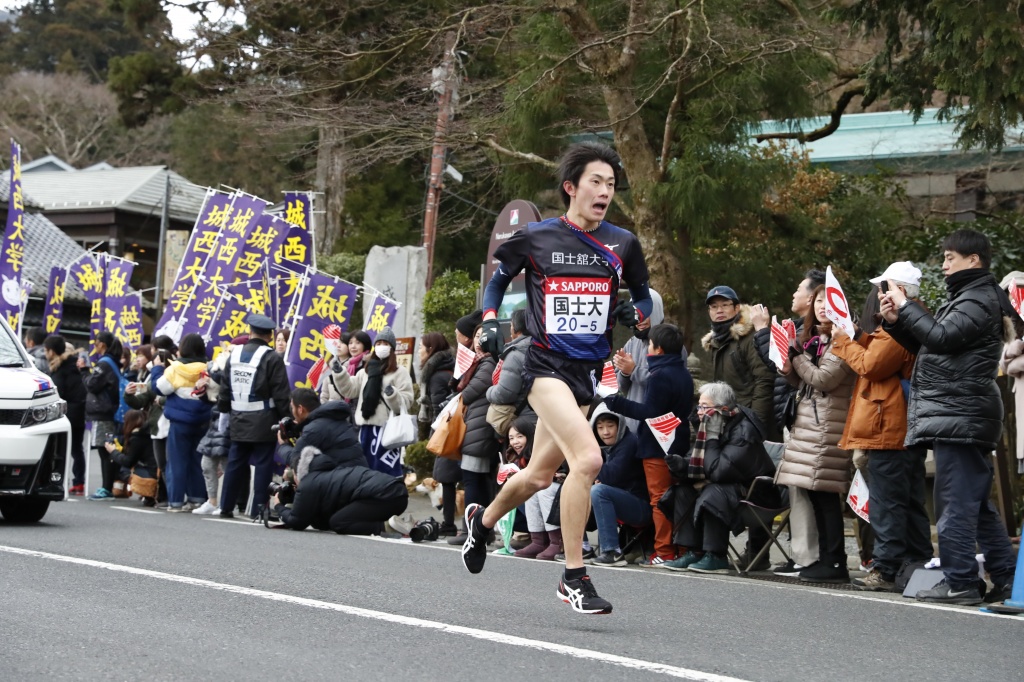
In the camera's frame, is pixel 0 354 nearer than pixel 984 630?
No

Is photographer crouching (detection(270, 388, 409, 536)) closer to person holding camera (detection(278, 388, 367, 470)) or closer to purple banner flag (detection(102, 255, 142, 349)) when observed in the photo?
person holding camera (detection(278, 388, 367, 470))

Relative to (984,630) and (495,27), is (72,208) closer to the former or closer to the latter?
(495,27)

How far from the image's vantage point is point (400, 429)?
45.5ft

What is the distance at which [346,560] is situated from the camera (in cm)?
989

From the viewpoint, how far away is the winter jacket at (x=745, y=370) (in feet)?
36.1

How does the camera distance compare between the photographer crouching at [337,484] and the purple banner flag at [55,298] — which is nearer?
the photographer crouching at [337,484]

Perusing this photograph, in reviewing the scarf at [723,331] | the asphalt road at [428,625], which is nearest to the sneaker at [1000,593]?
the asphalt road at [428,625]

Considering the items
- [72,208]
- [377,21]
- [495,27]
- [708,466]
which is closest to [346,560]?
[708,466]

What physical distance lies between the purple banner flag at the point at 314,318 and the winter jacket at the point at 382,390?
265 cm

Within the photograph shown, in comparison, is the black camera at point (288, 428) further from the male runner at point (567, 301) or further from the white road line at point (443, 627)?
the male runner at point (567, 301)

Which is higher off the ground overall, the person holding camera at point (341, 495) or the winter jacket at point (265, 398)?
the winter jacket at point (265, 398)

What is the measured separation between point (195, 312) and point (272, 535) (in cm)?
850

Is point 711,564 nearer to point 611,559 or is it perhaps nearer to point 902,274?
point 611,559

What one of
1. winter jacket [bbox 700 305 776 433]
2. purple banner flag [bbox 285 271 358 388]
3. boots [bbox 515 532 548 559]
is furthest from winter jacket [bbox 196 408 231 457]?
winter jacket [bbox 700 305 776 433]
